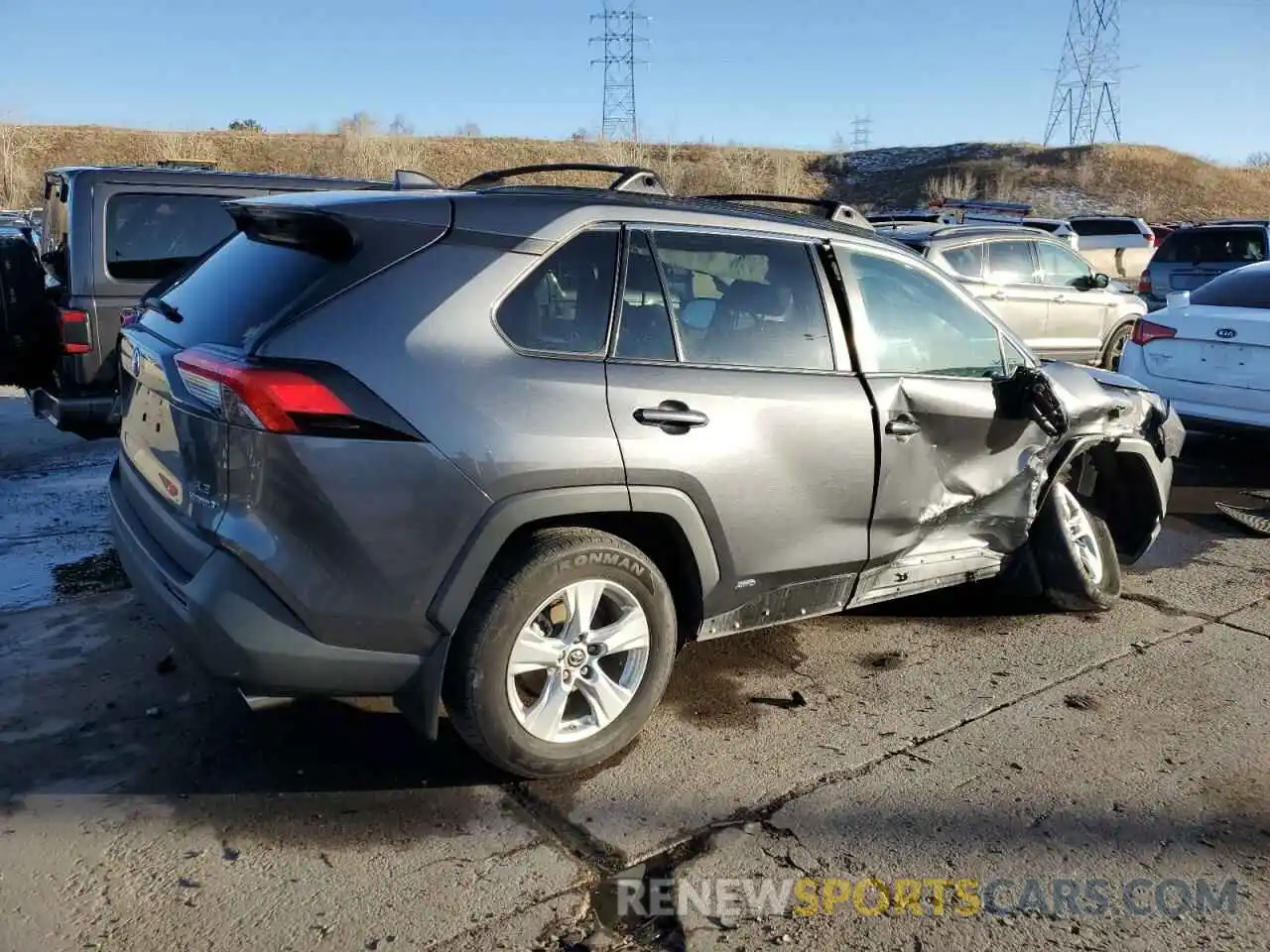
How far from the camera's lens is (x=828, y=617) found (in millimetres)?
4848

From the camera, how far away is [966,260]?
1031 cm

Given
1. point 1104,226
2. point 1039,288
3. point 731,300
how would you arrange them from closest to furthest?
point 731,300
point 1039,288
point 1104,226

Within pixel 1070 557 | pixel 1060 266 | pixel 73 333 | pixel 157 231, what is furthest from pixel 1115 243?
pixel 73 333

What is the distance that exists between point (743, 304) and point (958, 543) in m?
1.48

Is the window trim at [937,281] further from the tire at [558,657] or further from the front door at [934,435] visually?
the tire at [558,657]

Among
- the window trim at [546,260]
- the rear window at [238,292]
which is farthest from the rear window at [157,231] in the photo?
the window trim at [546,260]

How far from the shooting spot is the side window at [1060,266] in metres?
11.0

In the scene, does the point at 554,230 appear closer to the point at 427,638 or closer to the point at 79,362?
the point at 427,638

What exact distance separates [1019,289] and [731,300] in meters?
7.90

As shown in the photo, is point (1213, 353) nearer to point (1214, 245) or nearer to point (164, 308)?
point (164, 308)

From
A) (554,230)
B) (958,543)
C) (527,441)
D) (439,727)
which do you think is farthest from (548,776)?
(958,543)

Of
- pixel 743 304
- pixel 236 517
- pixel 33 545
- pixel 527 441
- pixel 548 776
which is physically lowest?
pixel 548 776

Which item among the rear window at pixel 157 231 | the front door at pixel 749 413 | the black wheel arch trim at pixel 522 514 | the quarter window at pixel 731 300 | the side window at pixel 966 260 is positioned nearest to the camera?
the black wheel arch trim at pixel 522 514

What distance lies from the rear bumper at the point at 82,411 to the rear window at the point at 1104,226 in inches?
843
